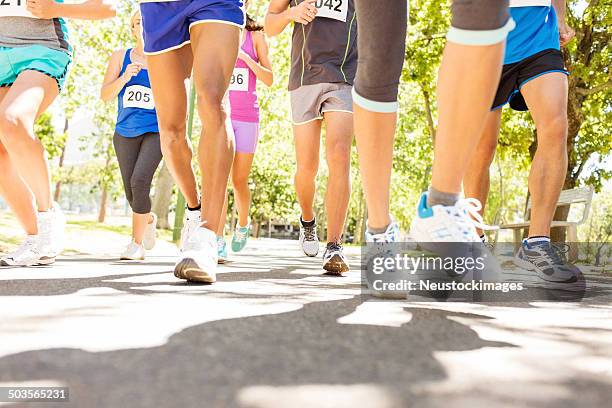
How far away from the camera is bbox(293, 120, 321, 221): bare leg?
4.79 metres

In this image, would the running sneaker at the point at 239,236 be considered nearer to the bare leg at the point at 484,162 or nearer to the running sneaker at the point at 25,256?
the running sneaker at the point at 25,256

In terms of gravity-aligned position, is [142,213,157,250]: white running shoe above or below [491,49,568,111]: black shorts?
below

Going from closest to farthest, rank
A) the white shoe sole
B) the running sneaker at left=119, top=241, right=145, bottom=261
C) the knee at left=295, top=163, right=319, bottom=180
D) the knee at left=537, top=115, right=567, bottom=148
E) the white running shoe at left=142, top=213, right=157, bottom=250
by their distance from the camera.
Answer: the white shoe sole → the knee at left=537, top=115, right=567, bottom=148 → the knee at left=295, top=163, right=319, bottom=180 → the running sneaker at left=119, top=241, right=145, bottom=261 → the white running shoe at left=142, top=213, right=157, bottom=250

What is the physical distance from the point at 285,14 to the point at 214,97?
5.57 feet

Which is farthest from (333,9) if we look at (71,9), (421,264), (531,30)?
(421,264)

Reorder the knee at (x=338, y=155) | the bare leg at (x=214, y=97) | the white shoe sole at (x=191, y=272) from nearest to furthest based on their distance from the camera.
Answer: the white shoe sole at (x=191, y=272) → the bare leg at (x=214, y=97) → the knee at (x=338, y=155)

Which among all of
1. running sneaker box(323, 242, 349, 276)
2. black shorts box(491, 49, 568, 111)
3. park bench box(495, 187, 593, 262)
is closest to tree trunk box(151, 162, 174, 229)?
park bench box(495, 187, 593, 262)

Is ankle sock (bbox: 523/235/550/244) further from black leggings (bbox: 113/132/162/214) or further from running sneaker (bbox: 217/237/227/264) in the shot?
black leggings (bbox: 113/132/162/214)

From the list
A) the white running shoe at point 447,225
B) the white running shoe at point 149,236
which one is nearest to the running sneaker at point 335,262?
the white running shoe at point 447,225

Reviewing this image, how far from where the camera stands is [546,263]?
314 centimetres

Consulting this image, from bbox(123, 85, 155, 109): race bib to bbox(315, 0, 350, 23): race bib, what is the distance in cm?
190

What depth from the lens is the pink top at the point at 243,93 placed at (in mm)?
5844

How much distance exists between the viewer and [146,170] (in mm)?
5621

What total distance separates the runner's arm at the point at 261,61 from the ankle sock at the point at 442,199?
3.70 metres
